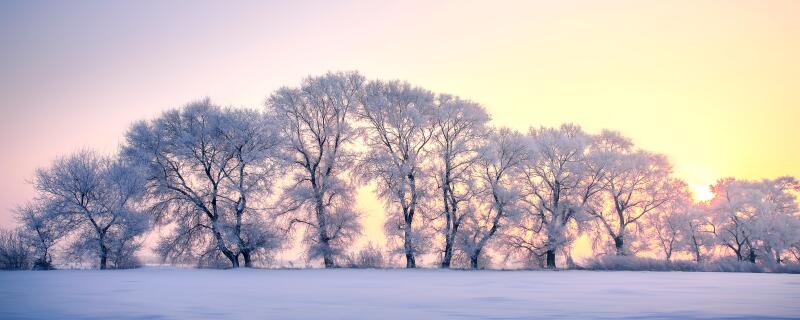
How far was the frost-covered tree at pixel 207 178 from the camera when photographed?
102 ft

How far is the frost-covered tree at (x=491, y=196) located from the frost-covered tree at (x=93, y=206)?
1698 centimetres

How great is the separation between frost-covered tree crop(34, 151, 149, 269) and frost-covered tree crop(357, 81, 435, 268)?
40.4ft

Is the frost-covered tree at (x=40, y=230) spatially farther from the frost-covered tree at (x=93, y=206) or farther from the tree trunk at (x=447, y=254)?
the tree trunk at (x=447, y=254)

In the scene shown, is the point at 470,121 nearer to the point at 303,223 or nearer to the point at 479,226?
the point at 479,226

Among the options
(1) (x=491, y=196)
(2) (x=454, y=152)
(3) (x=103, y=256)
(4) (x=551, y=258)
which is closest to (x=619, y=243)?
(4) (x=551, y=258)

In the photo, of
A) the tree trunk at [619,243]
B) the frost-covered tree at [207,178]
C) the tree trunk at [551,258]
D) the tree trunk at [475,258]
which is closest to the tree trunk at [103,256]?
the frost-covered tree at [207,178]

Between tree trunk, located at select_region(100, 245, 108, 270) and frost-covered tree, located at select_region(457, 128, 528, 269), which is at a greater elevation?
frost-covered tree, located at select_region(457, 128, 528, 269)

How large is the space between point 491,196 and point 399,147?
5829 mm

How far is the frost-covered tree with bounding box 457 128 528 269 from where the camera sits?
31.7 metres

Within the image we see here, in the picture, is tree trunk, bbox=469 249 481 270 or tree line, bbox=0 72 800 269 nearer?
tree line, bbox=0 72 800 269

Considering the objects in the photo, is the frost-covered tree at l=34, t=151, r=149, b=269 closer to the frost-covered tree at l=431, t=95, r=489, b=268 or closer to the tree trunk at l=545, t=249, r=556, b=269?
the frost-covered tree at l=431, t=95, r=489, b=268

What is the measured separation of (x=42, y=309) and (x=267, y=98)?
25794mm

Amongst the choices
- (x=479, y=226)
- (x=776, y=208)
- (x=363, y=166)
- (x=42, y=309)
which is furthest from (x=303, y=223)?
(x=776, y=208)

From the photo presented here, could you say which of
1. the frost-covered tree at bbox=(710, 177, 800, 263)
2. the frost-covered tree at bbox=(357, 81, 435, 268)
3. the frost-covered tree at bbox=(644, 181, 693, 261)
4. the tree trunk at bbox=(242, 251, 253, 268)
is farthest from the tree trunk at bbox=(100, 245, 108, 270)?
the frost-covered tree at bbox=(710, 177, 800, 263)
